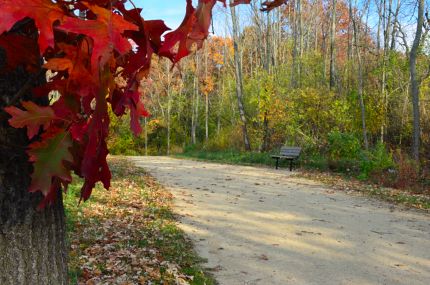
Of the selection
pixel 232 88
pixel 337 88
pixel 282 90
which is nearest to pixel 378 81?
pixel 337 88

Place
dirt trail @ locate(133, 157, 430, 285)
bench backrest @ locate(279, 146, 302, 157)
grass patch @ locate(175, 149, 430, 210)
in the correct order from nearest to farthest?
dirt trail @ locate(133, 157, 430, 285) < grass patch @ locate(175, 149, 430, 210) < bench backrest @ locate(279, 146, 302, 157)

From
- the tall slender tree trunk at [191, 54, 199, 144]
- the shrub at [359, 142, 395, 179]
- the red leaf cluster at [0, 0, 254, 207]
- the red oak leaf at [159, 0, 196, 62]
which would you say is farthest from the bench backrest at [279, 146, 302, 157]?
the tall slender tree trunk at [191, 54, 199, 144]

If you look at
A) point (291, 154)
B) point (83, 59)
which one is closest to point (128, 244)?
point (83, 59)

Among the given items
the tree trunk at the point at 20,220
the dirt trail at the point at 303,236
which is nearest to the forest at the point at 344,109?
the dirt trail at the point at 303,236

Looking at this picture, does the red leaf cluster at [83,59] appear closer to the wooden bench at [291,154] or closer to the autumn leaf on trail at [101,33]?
the autumn leaf on trail at [101,33]

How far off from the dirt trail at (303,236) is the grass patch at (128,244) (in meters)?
0.31

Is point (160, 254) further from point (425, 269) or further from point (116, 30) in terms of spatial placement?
point (116, 30)

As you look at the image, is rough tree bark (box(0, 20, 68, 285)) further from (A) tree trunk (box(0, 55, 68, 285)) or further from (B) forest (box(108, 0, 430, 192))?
(B) forest (box(108, 0, 430, 192))

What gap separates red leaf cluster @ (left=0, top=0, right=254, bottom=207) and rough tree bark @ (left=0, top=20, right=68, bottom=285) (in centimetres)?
36

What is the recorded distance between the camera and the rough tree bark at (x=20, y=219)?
1.53m

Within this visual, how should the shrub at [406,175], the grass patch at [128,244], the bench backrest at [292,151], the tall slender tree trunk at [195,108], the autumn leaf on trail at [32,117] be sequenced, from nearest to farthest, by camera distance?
the autumn leaf on trail at [32,117] < the grass patch at [128,244] < the shrub at [406,175] < the bench backrest at [292,151] < the tall slender tree trunk at [195,108]

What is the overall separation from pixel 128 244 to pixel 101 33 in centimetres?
483

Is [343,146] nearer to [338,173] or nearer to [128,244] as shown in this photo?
[338,173]

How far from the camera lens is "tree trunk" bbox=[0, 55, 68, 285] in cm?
153
